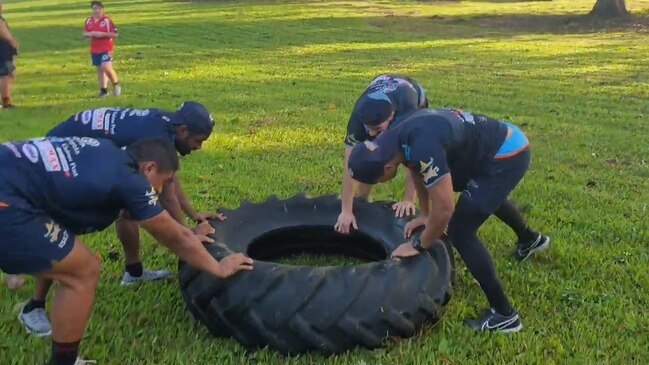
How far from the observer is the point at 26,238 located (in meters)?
3.16

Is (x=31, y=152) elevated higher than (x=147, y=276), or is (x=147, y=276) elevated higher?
(x=31, y=152)

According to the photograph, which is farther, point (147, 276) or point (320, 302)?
point (147, 276)

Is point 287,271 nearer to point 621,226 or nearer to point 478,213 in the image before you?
point 478,213

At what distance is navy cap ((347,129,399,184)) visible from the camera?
3.58 meters

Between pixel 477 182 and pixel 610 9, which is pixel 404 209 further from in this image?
pixel 610 9

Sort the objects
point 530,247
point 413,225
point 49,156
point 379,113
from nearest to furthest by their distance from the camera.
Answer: point 49,156
point 379,113
point 413,225
point 530,247

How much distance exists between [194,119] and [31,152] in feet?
3.46

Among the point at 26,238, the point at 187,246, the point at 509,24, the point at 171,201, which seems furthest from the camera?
the point at 509,24

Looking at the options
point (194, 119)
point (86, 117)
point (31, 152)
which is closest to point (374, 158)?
point (194, 119)

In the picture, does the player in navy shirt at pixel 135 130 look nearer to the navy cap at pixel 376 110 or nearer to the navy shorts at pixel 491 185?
the navy cap at pixel 376 110

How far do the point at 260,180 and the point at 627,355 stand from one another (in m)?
4.07

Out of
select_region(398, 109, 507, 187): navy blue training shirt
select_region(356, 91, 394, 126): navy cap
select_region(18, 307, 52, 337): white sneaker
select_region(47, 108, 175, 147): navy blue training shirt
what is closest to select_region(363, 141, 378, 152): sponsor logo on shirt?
select_region(398, 109, 507, 187): navy blue training shirt

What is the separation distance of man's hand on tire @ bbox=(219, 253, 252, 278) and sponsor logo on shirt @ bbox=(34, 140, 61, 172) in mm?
983

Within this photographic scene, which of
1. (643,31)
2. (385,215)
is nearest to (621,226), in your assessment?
(385,215)
